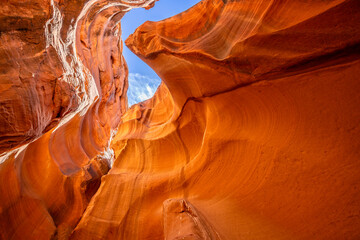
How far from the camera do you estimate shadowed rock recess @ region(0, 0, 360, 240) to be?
224 cm

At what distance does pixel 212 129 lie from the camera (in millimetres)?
3924

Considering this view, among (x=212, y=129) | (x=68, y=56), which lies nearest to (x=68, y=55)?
(x=68, y=56)

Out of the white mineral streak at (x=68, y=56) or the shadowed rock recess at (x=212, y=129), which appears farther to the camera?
the white mineral streak at (x=68, y=56)

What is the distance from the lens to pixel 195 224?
7.27 feet

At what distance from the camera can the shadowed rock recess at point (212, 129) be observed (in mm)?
2244

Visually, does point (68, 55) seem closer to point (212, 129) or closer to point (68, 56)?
point (68, 56)

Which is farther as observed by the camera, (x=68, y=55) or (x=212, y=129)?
(x=68, y=55)

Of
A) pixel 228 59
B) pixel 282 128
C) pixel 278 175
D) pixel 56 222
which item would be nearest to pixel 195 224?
pixel 278 175

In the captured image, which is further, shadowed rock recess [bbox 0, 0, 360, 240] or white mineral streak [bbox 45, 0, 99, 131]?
white mineral streak [bbox 45, 0, 99, 131]

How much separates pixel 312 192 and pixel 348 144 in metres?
0.83

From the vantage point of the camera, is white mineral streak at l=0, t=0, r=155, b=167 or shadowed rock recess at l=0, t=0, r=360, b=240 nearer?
shadowed rock recess at l=0, t=0, r=360, b=240

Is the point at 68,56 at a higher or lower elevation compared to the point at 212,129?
higher

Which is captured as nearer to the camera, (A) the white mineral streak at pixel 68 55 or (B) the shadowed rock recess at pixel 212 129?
(B) the shadowed rock recess at pixel 212 129

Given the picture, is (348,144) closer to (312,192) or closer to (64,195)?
(312,192)
